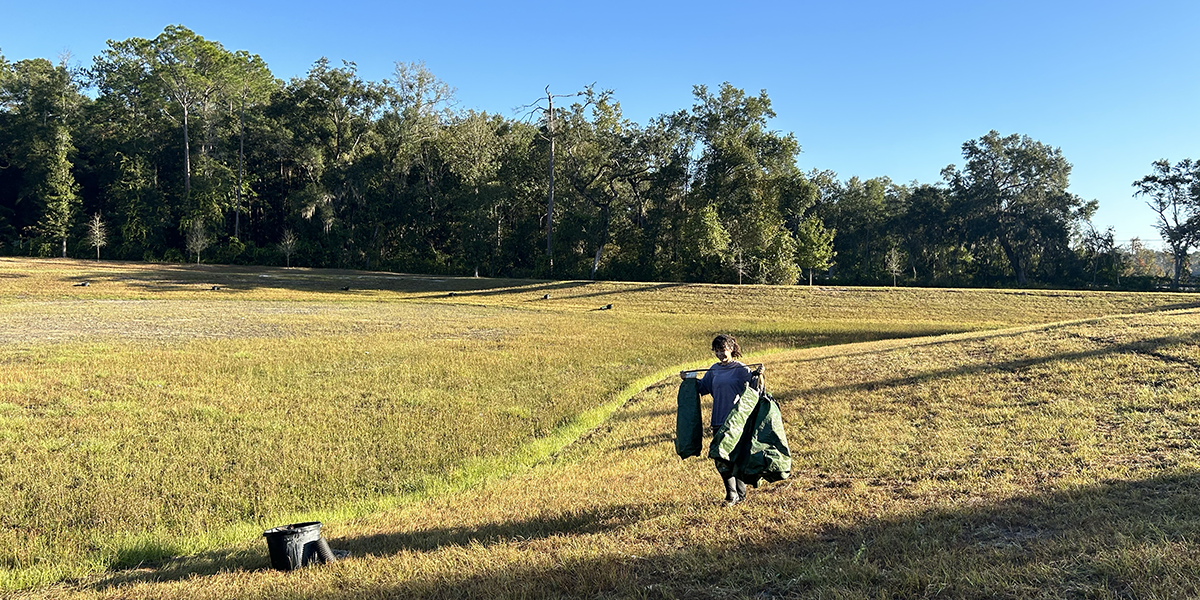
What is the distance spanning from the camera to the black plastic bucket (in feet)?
18.1

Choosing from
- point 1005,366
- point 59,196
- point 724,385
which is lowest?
point 1005,366

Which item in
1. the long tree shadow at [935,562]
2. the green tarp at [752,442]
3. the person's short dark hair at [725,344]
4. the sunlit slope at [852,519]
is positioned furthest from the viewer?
the person's short dark hair at [725,344]

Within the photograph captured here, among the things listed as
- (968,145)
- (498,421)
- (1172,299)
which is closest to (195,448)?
(498,421)

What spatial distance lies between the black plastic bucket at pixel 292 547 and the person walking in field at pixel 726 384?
378cm

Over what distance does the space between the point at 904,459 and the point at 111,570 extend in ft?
28.5

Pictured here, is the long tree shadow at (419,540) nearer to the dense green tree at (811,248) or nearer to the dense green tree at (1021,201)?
the dense green tree at (811,248)

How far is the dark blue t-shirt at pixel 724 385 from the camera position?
20.7 ft

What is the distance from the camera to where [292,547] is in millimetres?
5547

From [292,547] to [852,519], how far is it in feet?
16.5

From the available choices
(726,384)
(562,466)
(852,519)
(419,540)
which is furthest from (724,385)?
(562,466)

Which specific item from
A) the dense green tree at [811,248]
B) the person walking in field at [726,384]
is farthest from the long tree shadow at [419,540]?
the dense green tree at [811,248]

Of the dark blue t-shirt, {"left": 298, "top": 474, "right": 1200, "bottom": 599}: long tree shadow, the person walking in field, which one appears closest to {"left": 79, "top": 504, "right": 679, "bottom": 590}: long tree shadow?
the person walking in field

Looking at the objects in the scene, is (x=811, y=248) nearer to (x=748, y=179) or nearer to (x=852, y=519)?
(x=748, y=179)

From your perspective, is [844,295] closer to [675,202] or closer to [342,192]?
[675,202]
